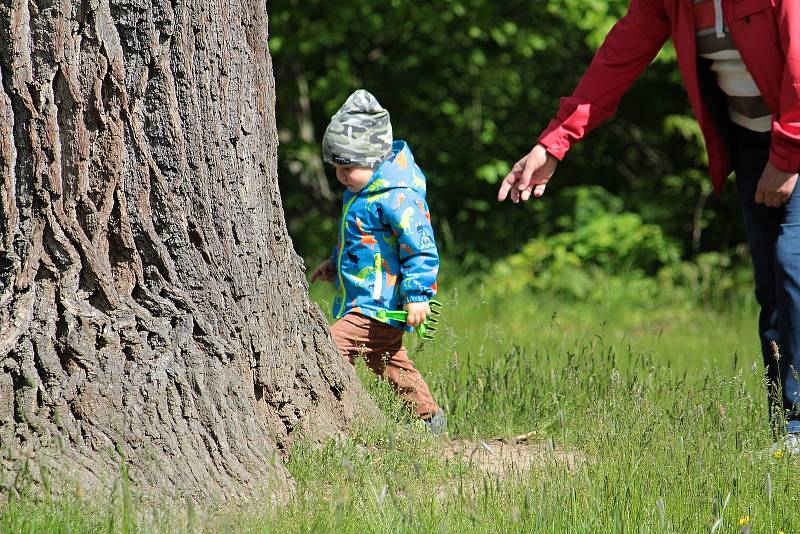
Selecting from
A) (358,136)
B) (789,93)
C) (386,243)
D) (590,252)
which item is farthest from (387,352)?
(590,252)

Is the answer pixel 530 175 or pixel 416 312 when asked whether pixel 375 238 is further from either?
pixel 530 175

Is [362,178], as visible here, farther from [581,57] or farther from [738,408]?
[581,57]

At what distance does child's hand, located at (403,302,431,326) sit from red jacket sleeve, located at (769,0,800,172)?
4.68 feet

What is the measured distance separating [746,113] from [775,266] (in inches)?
22.6

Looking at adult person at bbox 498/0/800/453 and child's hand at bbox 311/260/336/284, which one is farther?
child's hand at bbox 311/260/336/284

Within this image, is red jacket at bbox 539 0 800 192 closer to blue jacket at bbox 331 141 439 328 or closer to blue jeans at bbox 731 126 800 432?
blue jeans at bbox 731 126 800 432

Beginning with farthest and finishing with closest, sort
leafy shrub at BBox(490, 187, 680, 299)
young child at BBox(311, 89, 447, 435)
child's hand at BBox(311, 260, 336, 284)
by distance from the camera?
1. leafy shrub at BBox(490, 187, 680, 299)
2. child's hand at BBox(311, 260, 336, 284)
3. young child at BBox(311, 89, 447, 435)

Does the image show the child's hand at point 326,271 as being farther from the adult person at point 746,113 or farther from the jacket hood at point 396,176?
the adult person at point 746,113

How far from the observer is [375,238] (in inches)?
165

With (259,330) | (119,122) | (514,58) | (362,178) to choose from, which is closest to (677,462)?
(259,330)

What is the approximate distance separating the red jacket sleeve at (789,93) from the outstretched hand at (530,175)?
0.79 meters

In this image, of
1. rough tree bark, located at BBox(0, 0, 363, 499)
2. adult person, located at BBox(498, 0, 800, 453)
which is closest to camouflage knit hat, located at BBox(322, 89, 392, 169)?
adult person, located at BBox(498, 0, 800, 453)

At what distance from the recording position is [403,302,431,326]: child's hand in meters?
4.04

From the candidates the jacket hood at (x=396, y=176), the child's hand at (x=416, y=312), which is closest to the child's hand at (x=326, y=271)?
the jacket hood at (x=396, y=176)
